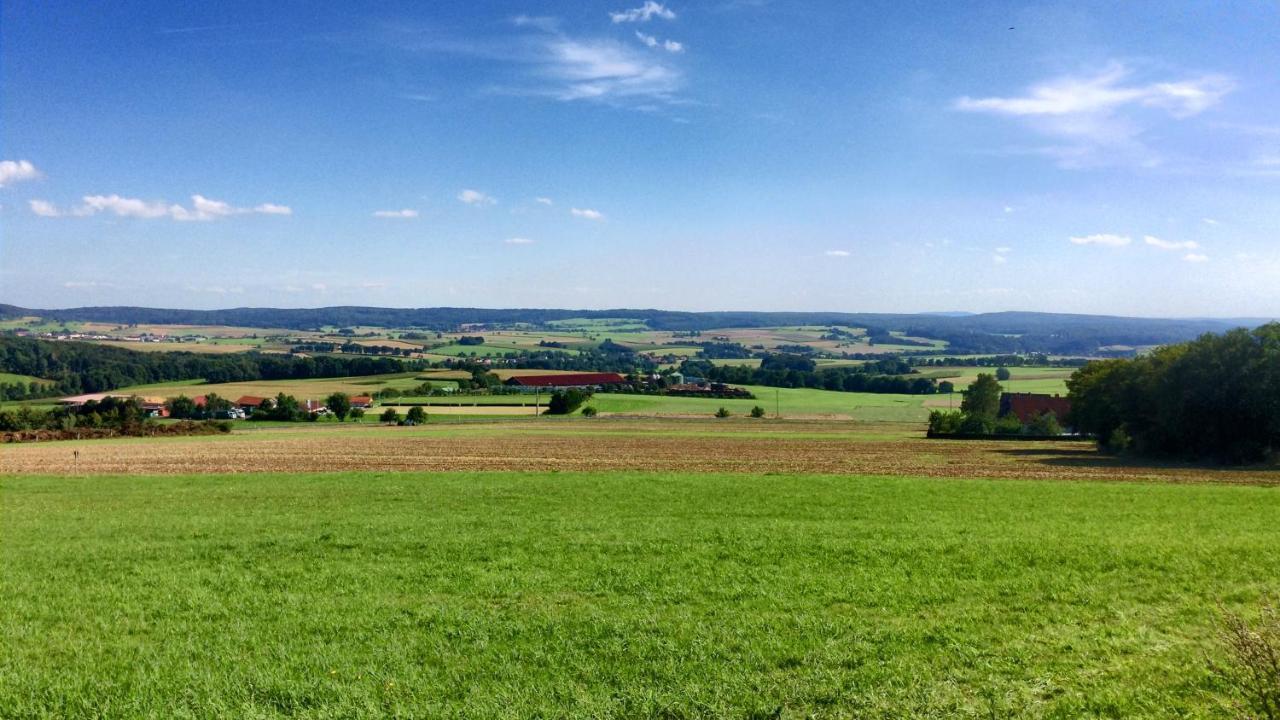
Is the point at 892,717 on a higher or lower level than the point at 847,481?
higher

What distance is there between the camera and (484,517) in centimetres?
1984

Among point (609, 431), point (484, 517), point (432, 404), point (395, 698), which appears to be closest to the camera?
point (395, 698)

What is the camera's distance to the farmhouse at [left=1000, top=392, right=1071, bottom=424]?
8194cm

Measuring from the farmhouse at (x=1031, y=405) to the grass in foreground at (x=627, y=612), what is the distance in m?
66.9

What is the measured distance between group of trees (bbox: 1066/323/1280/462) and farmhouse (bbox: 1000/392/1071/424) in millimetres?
36021

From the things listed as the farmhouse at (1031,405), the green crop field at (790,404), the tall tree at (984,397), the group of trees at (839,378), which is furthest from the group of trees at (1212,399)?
the group of trees at (839,378)

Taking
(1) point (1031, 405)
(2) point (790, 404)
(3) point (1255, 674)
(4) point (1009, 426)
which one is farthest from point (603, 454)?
(1) point (1031, 405)

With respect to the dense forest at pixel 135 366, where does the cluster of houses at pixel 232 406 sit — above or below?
below

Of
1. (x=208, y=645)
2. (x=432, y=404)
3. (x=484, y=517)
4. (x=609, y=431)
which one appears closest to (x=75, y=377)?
(x=432, y=404)

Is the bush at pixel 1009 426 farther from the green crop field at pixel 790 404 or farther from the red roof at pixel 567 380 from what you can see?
the red roof at pixel 567 380

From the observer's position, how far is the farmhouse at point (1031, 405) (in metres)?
81.9

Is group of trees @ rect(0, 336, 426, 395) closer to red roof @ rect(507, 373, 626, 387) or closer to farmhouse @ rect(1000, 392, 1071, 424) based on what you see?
red roof @ rect(507, 373, 626, 387)

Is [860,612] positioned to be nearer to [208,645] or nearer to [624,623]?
[624,623]

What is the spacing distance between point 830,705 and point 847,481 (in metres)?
23.1
